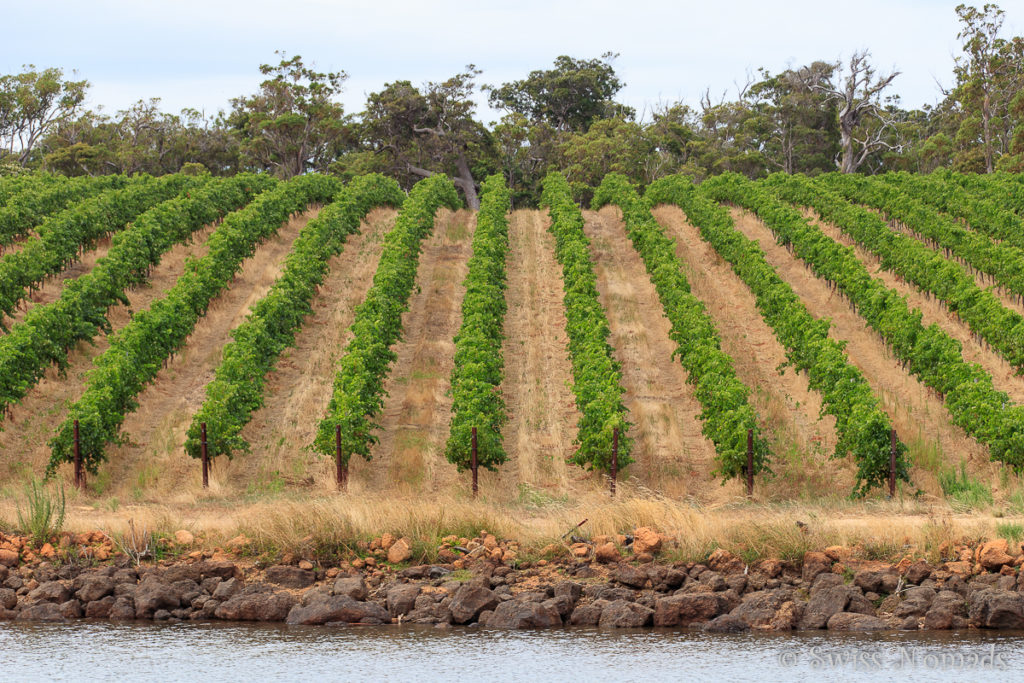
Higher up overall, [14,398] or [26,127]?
[26,127]

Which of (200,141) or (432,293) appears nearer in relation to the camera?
(432,293)

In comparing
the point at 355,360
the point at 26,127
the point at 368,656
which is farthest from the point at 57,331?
the point at 26,127

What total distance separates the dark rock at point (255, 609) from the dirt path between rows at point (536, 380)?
7275 millimetres

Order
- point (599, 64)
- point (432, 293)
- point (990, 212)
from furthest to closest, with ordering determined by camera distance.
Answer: point (599, 64), point (990, 212), point (432, 293)

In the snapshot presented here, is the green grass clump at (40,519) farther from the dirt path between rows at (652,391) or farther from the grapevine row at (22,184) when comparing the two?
the grapevine row at (22,184)

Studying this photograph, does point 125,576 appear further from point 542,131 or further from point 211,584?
point 542,131

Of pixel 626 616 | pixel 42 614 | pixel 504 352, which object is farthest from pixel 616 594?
pixel 504 352

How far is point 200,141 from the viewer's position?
89.7 m

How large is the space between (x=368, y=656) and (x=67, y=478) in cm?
1184

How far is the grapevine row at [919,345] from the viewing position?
23959 millimetres

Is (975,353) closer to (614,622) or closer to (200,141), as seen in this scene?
(614,622)

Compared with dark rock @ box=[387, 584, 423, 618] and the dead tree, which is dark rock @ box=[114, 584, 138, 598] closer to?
dark rock @ box=[387, 584, 423, 618]

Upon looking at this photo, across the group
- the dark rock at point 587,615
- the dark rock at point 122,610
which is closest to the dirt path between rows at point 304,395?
the dark rock at point 122,610

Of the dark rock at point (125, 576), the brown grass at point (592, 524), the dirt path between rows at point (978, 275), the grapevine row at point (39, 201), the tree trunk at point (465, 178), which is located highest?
the tree trunk at point (465, 178)
